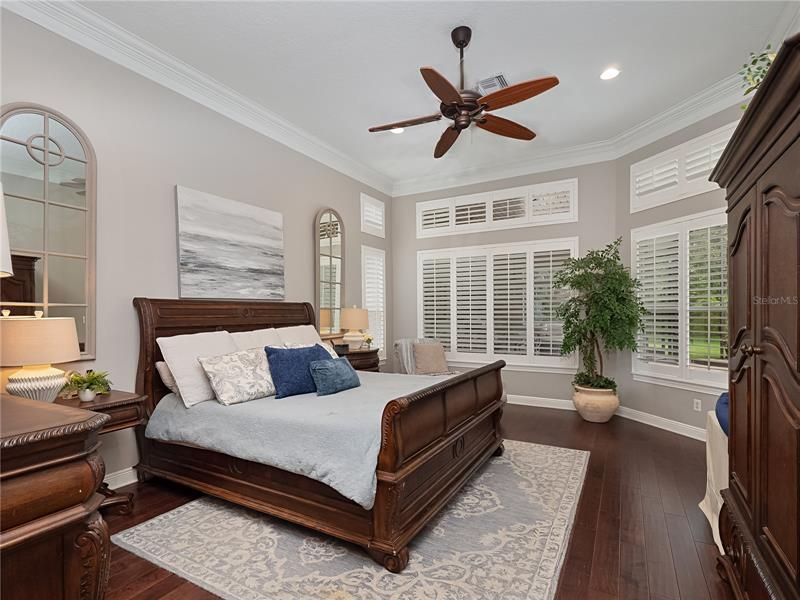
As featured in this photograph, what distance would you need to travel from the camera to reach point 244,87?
12.2ft

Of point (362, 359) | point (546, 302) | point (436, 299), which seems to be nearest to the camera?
point (362, 359)

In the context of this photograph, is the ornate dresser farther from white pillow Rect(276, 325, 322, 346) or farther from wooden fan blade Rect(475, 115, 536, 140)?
wooden fan blade Rect(475, 115, 536, 140)

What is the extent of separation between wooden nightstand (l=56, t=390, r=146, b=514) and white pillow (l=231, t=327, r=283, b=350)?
0.91 m

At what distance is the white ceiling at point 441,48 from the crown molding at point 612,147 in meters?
0.14

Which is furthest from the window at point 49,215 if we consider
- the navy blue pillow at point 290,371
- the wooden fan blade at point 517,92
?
the wooden fan blade at point 517,92

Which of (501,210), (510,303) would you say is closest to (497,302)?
(510,303)

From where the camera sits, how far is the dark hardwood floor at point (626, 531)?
1908mm

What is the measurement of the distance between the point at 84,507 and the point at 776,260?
2070mm

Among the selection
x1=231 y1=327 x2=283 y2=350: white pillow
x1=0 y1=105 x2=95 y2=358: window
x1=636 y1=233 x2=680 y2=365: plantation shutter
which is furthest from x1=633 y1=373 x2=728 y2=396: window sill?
x1=0 y1=105 x2=95 y2=358: window

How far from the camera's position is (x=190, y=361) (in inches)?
116

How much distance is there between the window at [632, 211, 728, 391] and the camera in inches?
153

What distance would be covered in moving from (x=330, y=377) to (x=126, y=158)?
2.28m

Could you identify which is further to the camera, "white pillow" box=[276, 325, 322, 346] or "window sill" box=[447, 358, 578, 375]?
"window sill" box=[447, 358, 578, 375]

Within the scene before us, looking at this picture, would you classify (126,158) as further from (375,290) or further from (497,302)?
(497,302)
